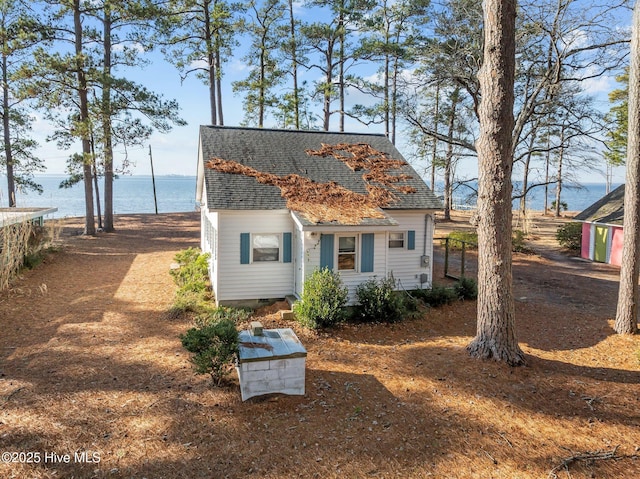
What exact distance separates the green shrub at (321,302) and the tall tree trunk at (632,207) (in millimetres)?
6231

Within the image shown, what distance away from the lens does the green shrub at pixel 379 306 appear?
1019 cm

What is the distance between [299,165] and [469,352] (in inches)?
310

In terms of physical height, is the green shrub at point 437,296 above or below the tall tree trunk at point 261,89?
below

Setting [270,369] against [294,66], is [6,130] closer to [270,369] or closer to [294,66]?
[294,66]

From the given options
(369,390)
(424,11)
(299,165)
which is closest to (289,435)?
(369,390)

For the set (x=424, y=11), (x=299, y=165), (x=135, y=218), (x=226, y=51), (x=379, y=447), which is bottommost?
(x=379, y=447)

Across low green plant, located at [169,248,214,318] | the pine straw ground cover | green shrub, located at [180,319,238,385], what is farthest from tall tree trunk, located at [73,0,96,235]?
green shrub, located at [180,319,238,385]

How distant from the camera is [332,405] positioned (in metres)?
5.97

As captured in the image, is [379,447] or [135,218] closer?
[379,447]

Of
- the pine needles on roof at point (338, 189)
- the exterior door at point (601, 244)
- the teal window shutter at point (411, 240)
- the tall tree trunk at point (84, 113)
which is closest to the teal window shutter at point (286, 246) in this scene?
the pine needles on roof at point (338, 189)

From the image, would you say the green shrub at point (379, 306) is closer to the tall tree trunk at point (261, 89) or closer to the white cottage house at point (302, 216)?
the white cottage house at point (302, 216)

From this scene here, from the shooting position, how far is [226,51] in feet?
83.9

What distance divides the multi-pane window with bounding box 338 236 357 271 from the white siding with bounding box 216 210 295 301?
141 centimetres

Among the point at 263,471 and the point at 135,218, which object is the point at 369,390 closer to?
the point at 263,471
